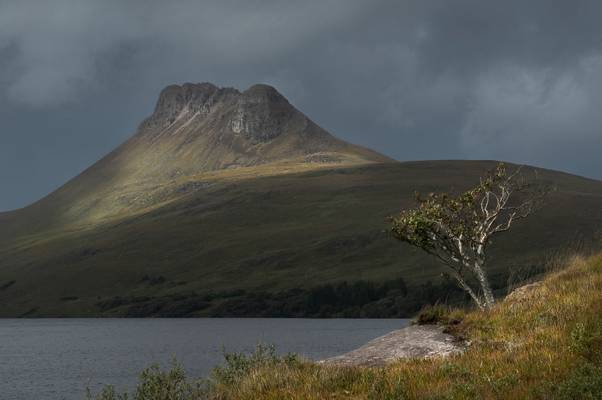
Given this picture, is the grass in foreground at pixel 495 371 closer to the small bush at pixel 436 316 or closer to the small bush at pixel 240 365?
the small bush at pixel 240 365

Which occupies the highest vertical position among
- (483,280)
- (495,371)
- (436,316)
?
(483,280)

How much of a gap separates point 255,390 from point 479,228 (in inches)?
761

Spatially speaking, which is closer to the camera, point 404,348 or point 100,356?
point 404,348

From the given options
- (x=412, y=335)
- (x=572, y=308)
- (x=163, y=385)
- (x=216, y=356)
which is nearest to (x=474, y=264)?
(x=412, y=335)

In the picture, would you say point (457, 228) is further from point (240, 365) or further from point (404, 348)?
point (240, 365)

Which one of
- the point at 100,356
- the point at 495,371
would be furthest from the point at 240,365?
the point at 100,356

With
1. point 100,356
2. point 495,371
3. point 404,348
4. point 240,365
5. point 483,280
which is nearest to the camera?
point 495,371

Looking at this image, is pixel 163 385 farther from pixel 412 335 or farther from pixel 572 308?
pixel 572 308

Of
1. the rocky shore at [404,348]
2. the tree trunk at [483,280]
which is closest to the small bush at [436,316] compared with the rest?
the rocky shore at [404,348]

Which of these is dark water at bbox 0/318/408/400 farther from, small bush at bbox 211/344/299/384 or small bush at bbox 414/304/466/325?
small bush at bbox 414/304/466/325

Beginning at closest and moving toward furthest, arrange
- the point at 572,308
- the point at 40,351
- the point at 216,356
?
the point at 572,308, the point at 216,356, the point at 40,351

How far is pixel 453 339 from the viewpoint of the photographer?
2088 centimetres

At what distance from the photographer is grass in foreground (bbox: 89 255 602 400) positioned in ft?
42.8

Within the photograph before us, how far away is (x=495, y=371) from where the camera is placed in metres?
14.4
